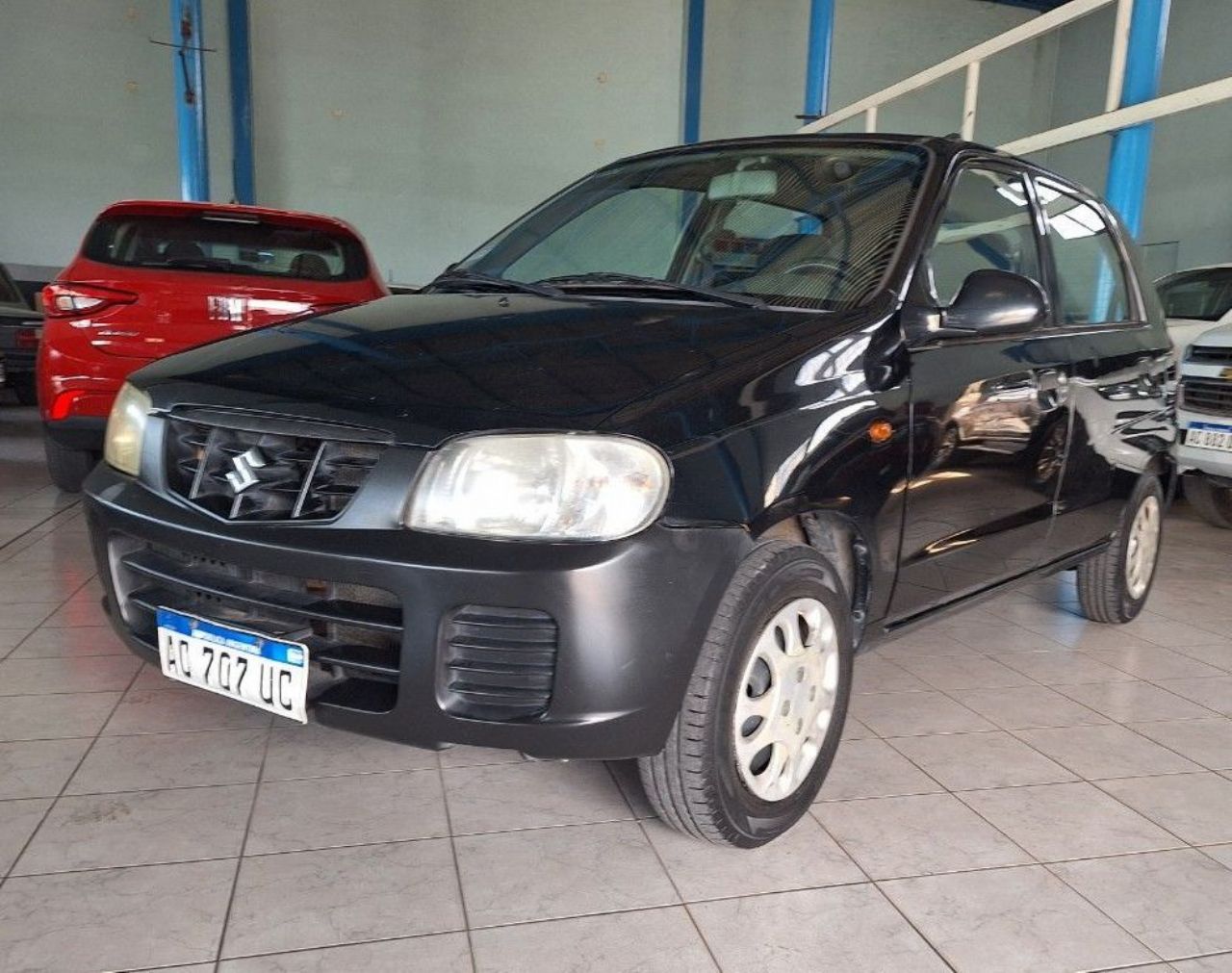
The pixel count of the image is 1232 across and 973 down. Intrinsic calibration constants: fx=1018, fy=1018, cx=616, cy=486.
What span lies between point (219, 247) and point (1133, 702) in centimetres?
397

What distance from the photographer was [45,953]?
60.4 inches

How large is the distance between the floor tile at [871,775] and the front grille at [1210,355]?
151 inches

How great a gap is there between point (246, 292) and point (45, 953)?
3.17 metres

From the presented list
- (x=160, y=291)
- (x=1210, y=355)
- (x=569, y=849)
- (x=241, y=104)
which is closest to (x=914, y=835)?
(x=569, y=849)

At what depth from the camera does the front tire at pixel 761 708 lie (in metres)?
1.75

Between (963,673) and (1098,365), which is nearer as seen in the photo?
(1098,365)

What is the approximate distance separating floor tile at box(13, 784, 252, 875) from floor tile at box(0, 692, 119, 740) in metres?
0.38

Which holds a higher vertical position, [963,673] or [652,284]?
[652,284]

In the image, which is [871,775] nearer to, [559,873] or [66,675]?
[559,873]

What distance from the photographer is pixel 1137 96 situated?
5.35 metres

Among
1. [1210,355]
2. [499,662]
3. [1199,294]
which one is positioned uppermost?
[1199,294]

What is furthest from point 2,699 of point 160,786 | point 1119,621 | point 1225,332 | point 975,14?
Answer: point 975,14

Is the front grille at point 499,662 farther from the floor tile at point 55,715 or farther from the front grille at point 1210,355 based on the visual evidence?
the front grille at point 1210,355

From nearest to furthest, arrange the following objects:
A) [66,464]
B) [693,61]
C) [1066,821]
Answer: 1. [1066,821]
2. [66,464]
3. [693,61]
